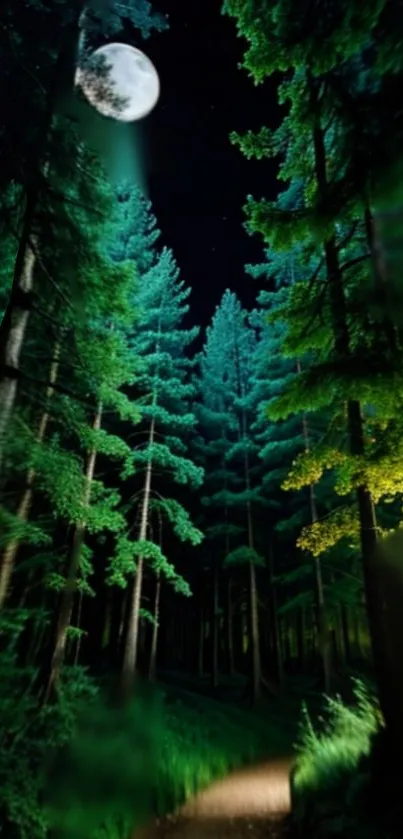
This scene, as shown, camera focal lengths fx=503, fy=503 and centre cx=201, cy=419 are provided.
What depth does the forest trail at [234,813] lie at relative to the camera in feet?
22.8

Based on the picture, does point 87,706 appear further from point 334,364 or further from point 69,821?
point 334,364

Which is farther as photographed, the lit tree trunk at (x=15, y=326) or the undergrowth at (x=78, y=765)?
the lit tree trunk at (x=15, y=326)

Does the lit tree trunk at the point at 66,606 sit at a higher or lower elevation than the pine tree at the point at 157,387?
lower

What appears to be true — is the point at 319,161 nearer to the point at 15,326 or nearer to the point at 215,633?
the point at 15,326

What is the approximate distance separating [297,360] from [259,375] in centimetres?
354

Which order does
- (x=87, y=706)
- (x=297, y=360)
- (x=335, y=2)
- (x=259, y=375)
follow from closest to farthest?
1. (x=335, y=2)
2. (x=87, y=706)
3. (x=297, y=360)
4. (x=259, y=375)

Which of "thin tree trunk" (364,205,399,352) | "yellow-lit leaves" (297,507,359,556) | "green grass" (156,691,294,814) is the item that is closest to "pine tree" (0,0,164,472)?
"yellow-lit leaves" (297,507,359,556)

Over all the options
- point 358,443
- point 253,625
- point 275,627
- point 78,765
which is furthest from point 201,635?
point 358,443

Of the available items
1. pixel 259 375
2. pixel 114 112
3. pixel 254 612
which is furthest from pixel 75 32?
pixel 254 612

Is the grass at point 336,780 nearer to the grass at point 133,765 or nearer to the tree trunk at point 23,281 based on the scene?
the grass at point 133,765

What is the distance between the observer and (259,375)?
24.9 m

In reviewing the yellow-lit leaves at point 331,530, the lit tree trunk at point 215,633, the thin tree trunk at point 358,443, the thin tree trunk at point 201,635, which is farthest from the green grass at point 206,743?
the thin tree trunk at point 201,635

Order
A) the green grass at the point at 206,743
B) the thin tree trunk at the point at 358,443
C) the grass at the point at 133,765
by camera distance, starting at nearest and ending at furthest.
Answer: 1. the grass at the point at 133,765
2. the thin tree trunk at the point at 358,443
3. the green grass at the point at 206,743

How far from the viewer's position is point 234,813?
320 inches
